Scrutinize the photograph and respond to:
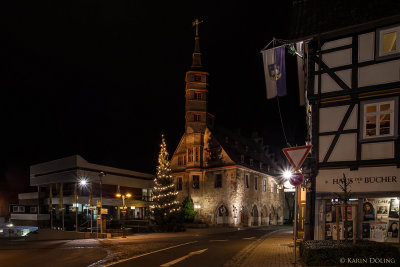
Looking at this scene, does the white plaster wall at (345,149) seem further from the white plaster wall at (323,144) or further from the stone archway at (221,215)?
the stone archway at (221,215)

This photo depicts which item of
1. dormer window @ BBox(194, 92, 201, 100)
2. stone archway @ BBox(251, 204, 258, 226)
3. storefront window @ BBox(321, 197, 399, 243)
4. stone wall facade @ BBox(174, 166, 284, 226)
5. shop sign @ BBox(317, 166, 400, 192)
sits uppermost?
dormer window @ BBox(194, 92, 201, 100)

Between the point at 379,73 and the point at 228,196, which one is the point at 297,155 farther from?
the point at 228,196

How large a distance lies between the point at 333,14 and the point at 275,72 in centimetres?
336

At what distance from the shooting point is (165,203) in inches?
1476

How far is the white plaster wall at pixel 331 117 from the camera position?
1439 cm

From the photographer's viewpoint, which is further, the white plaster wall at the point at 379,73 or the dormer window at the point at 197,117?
the dormer window at the point at 197,117

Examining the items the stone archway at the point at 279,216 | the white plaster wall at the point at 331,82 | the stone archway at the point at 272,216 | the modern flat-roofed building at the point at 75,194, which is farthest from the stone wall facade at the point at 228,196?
the white plaster wall at the point at 331,82

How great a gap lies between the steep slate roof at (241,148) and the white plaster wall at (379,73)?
32222 millimetres

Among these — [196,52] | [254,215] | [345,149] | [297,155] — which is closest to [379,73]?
[345,149]

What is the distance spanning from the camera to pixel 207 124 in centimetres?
4819

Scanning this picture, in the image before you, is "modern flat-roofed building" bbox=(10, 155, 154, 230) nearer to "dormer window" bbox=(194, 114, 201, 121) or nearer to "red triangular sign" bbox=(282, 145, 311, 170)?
"dormer window" bbox=(194, 114, 201, 121)

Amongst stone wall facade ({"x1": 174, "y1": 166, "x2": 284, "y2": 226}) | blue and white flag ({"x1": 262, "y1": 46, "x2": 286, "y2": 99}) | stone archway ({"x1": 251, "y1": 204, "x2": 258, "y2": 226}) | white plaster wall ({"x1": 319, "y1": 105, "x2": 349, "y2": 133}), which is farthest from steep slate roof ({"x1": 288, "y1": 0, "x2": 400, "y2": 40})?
stone archway ({"x1": 251, "y1": 204, "x2": 258, "y2": 226})

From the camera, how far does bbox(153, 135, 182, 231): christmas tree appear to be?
36938 millimetres

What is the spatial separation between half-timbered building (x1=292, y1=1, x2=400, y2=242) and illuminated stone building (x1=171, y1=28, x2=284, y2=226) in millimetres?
30894
